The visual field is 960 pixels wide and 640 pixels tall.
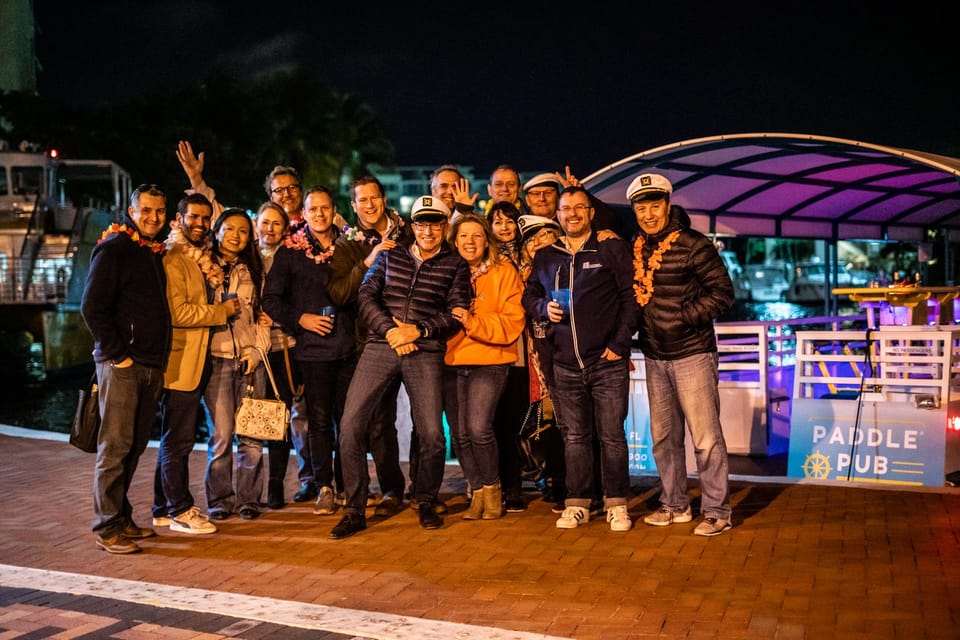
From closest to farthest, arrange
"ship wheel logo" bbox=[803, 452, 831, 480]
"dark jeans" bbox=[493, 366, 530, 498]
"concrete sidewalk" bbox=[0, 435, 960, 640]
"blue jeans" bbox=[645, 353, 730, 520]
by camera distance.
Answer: "concrete sidewalk" bbox=[0, 435, 960, 640], "blue jeans" bbox=[645, 353, 730, 520], "dark jeans" bbox=[493, 366, 530, 498], "ship wheel logo" bbox=[803, 452, 831, 480]

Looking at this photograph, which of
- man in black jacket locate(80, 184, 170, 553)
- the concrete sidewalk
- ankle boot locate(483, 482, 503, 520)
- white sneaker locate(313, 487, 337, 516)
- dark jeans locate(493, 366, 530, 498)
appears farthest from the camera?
dark jeans locate(493, 366, 530, 498)

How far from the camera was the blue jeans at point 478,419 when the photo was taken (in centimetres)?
689

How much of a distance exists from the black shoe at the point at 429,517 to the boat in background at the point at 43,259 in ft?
79.5

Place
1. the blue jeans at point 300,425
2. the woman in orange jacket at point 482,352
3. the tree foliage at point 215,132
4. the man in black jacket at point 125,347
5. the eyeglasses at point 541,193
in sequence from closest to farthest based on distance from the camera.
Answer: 1. the man in black jacket at point 125,347
2. the woman in orange jacket at point 482,352
3. the eyeglasses at point 541,193
4. the blue jeans at point 300,425
5. the tree foliage at point 215,132

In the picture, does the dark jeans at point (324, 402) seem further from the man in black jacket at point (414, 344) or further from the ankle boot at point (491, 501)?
the ankle boot at point (491, 501)

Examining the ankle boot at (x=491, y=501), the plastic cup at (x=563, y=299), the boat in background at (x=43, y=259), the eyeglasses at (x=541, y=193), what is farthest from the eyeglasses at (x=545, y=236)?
the boat in background at (x=43, y=259)

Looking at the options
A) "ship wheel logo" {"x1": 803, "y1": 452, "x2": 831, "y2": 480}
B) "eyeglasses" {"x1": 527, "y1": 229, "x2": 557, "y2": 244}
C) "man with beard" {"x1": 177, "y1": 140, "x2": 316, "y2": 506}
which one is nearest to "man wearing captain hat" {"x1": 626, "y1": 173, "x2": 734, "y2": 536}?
"eyeglasses" {"x1": 527, "y1": 229, "x2": 557, "y2": 244}

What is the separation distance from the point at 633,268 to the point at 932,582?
8.47ft

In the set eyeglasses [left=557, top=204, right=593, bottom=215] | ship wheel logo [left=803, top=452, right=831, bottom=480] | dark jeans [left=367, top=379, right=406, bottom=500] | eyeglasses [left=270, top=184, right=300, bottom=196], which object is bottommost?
ship wheel logo [left=803, top=452, right=831, bottom=480]

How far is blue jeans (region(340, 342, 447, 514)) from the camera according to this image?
267 inches

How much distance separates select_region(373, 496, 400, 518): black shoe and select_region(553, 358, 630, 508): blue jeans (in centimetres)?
137

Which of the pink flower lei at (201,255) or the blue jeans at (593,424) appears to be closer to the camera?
the blue jeans at (593,424)

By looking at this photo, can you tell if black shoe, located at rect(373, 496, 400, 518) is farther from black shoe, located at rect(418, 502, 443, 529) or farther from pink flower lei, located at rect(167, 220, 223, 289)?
pink flower lei, located at rect(167, 220, 223, 289)

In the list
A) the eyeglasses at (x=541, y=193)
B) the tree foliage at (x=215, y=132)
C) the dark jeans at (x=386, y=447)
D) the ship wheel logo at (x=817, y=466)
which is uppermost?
the tree foliage at (x=215, y=132)
